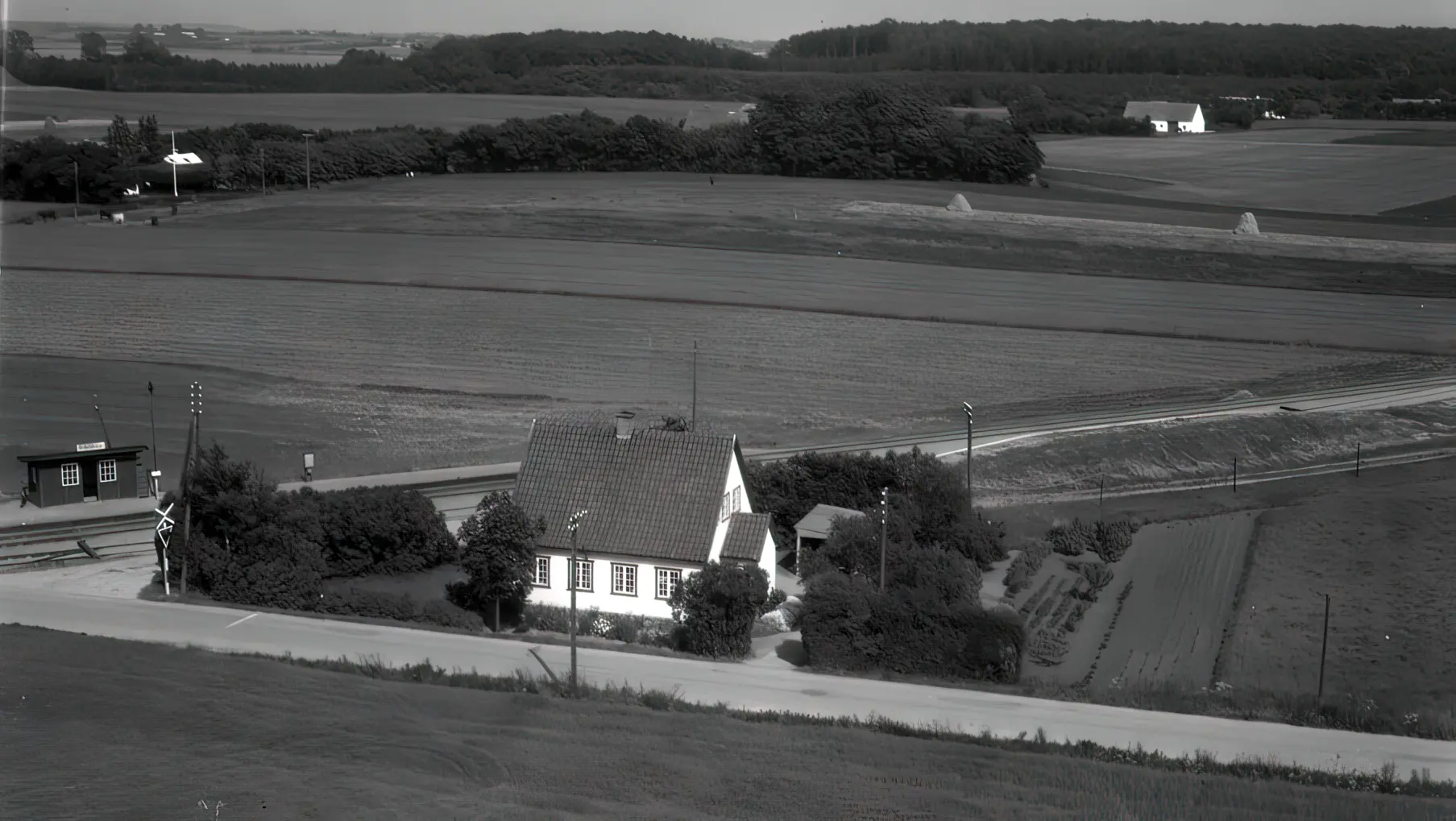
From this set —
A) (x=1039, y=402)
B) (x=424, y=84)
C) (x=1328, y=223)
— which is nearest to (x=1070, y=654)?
(x=1039, y=402)

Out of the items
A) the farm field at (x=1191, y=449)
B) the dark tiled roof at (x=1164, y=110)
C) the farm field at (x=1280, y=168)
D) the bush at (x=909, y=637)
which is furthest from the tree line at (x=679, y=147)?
the bush at (x=909, y=637)

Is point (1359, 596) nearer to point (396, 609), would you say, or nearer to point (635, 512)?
point (635, 512)

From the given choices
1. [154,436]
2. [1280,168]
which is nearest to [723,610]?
[154,436]

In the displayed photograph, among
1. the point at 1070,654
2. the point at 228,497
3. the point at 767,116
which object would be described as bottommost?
the point at 1070,654

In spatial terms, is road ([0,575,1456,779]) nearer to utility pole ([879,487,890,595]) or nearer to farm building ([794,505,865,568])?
utility pole ([879,487,890,595])

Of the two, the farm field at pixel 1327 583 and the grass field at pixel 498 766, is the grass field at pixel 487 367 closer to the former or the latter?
the farm field at pixel 1327 583

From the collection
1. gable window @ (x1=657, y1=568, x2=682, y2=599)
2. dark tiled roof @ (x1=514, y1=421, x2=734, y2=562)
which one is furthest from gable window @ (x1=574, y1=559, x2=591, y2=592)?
gable window @ (x1=657, y1=568, x2=682, y2=599)

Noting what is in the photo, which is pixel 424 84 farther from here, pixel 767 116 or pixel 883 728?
pixel 883 728
